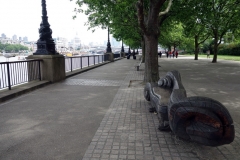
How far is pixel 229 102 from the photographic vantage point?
6.33m

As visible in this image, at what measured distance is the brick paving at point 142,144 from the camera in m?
3.14

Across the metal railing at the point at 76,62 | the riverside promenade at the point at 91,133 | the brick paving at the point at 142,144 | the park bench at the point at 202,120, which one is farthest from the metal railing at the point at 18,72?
the park bench at the point at 202,120

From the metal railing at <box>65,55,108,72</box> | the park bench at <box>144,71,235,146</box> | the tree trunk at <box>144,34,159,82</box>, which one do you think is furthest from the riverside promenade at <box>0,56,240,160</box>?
the metal railing at <box>65,55,108,72</box>

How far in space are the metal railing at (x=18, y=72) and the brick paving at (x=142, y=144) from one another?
15.0 ft

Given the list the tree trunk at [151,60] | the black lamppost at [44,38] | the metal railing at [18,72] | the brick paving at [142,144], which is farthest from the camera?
the black lamppost at [44,38]

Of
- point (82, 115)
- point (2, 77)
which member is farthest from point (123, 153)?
point (2, 77)

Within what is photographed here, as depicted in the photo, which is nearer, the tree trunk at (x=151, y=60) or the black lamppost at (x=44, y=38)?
the tree trunk at (x=151, y=60)

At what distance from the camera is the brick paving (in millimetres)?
3137

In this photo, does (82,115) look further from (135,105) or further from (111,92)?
(111,92)

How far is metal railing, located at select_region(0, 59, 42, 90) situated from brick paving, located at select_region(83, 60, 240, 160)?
15.0 ft

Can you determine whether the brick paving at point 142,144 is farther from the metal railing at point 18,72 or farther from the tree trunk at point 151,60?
the metal railing at point 18,72

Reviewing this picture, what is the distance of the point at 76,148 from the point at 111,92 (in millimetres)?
4575

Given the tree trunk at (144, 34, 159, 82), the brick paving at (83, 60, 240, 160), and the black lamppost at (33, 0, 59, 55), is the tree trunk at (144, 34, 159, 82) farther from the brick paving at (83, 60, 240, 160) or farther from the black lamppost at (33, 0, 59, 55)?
the black lamppost at (33, 0, 59, 55)

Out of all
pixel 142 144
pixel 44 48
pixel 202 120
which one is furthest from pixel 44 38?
pixel 202 120
